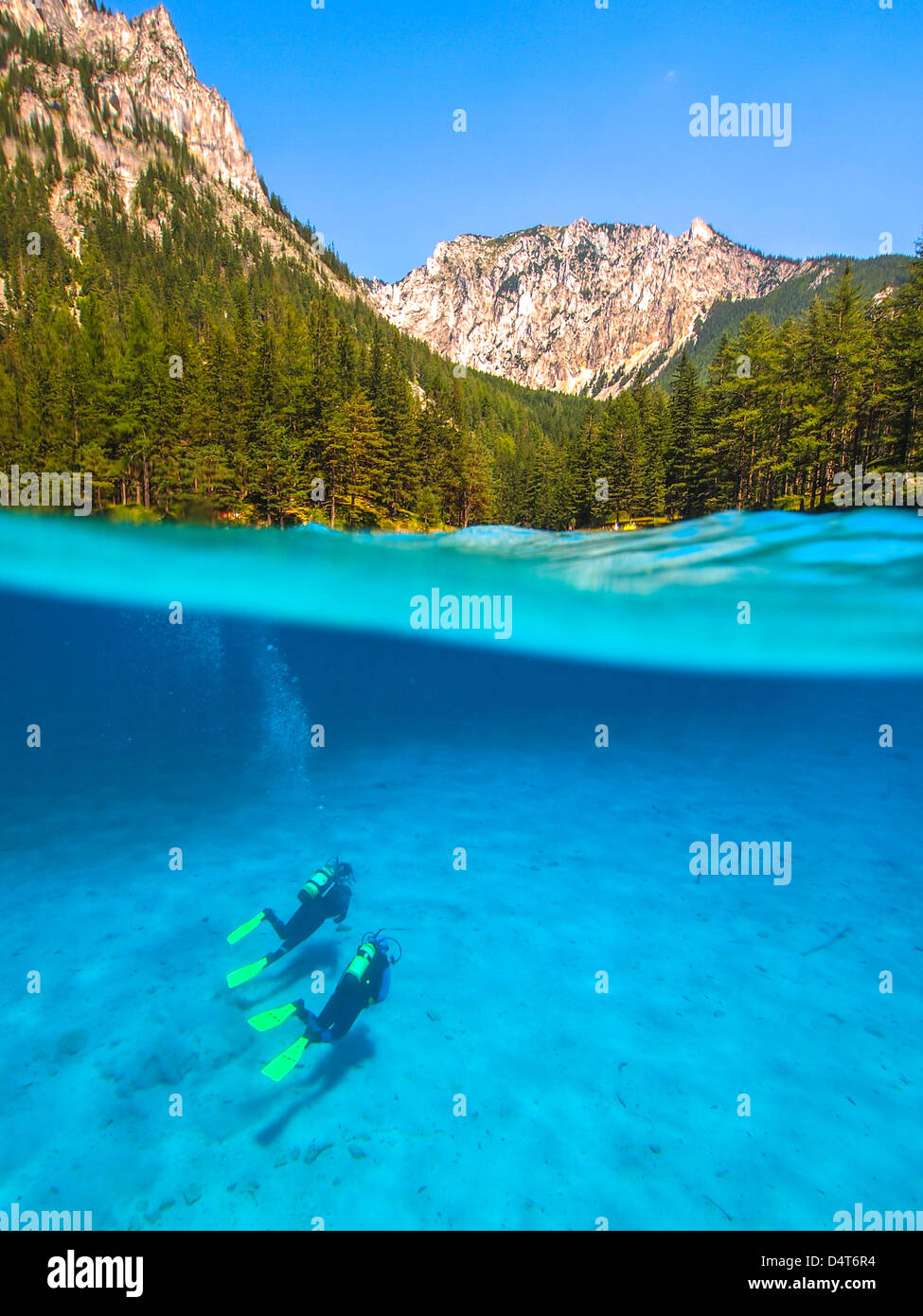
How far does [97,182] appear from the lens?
140 meters

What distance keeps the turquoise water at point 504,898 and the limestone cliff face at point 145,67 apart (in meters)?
212

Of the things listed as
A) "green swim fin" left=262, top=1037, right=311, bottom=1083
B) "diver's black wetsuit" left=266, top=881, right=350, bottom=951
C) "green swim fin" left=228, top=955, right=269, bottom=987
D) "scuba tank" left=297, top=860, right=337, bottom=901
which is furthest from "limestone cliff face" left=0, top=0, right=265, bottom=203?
"green swim fin" left=262, top=1037, right=311, bottom=1083

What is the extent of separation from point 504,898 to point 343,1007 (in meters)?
5.97

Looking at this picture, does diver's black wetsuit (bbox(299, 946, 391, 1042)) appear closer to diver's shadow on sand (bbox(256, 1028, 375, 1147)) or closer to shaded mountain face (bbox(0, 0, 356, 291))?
diver's shadow on sand (bbox(256, 1028, 375, 1147))

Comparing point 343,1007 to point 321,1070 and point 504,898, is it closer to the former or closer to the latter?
point 321,1070

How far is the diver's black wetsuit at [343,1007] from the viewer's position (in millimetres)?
7355

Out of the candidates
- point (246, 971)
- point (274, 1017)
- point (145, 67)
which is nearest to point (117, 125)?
point (145, 67)

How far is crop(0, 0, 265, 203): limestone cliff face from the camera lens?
17725 centimetres

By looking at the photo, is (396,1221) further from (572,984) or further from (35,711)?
(35,711)

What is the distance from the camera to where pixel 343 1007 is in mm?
7531

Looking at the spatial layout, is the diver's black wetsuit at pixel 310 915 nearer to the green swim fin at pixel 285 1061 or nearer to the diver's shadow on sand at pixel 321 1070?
the diver's shadow on sand at pixel 321 1070
